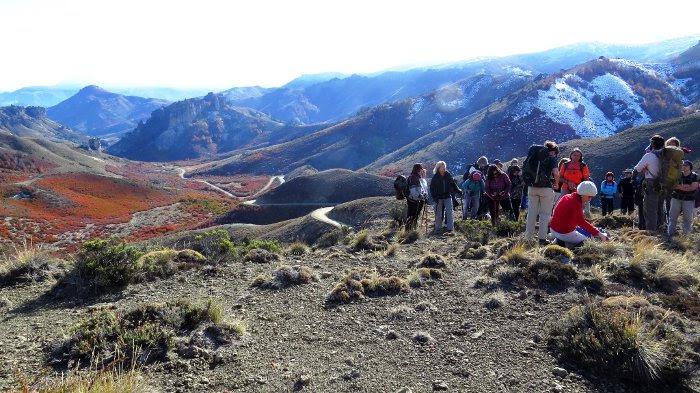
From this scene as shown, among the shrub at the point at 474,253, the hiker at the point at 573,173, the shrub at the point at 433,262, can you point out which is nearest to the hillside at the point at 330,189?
the hiker at the point at 573,173

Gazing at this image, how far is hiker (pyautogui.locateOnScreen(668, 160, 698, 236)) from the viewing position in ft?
32.8

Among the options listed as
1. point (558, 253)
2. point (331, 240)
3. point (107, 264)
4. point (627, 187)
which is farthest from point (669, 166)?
point (107, 264)

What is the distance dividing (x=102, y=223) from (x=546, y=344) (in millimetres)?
55215

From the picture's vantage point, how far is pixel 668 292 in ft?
21.3

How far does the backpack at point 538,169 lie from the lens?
905cm

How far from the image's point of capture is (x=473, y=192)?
14055mm

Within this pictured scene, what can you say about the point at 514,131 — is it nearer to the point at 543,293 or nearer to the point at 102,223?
the point at 102,223

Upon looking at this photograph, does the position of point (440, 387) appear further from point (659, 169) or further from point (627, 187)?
point (627, 187)

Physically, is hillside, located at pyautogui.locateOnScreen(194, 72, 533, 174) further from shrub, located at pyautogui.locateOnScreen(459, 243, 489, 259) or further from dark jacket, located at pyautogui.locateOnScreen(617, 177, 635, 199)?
shrub, located at pyautogui.locateOnScreen(459, 243, 489, 259)

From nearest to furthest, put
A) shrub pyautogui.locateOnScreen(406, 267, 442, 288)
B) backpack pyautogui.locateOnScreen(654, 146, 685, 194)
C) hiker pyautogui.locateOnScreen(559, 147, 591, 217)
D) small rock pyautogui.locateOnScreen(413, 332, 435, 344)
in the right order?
small rock pyautogui.locateOnScreen(413, 332, 435, 344) → shrub pyautogui.locateOnScreen(406, 267, 442, 288) → backpack pyautogui.locateOnScreen(654, 146, 685, 194) → hiker pyautogui.locateOnScreen(559, 147, 591, 217)

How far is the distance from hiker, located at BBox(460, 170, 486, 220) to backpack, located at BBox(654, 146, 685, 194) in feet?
15.4

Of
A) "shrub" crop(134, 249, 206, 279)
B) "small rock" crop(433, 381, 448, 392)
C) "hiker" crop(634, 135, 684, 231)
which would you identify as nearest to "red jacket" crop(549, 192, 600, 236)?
"hiker" crop(634, 135, 684, 231)

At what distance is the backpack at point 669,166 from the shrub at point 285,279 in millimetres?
7598

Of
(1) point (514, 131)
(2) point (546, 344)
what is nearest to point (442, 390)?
(2) point (546, 344)
